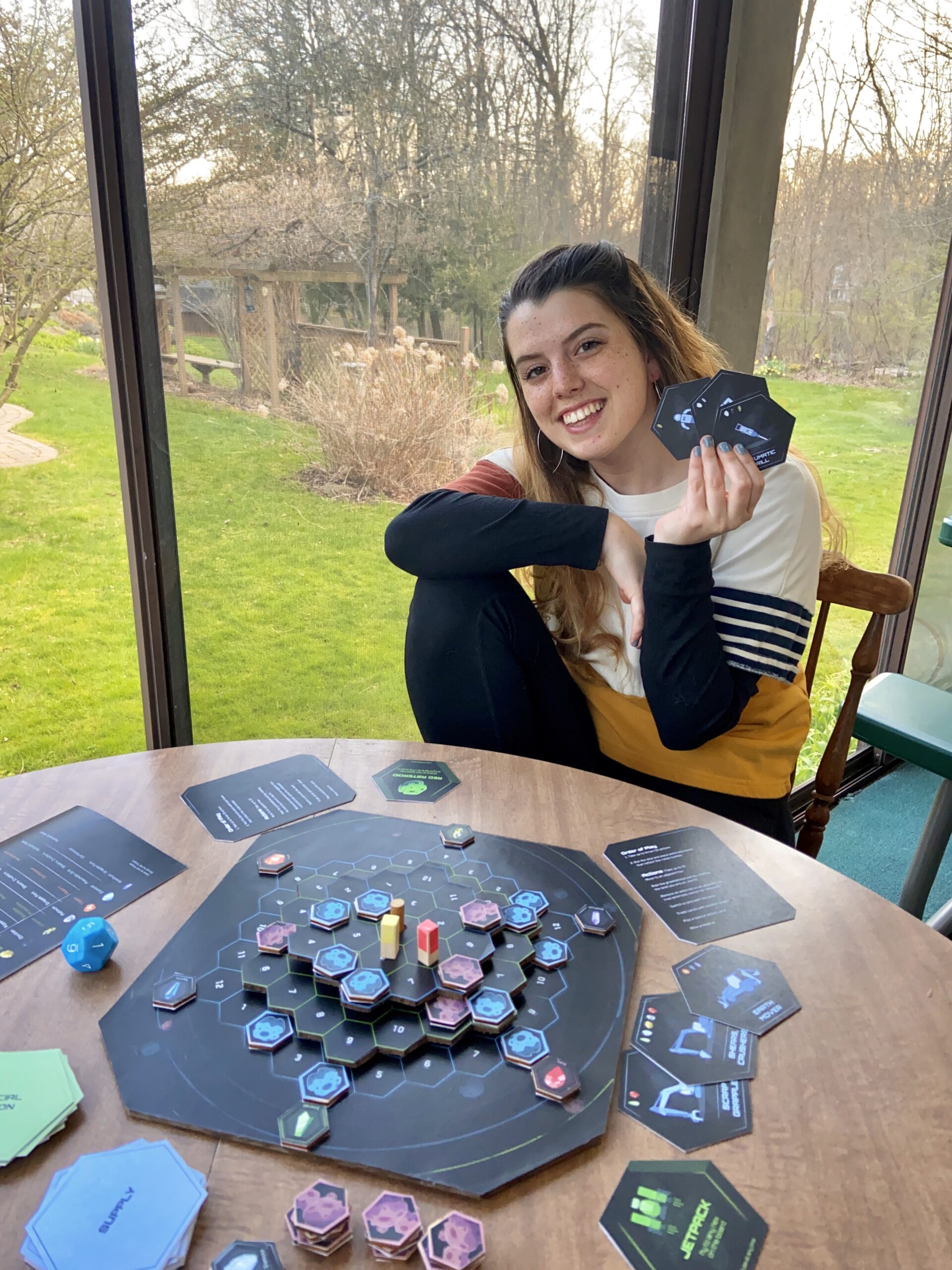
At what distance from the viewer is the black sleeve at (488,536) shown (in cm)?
129

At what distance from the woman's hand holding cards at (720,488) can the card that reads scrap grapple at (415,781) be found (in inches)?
18.3

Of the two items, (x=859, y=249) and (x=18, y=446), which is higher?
(x=859, y=249)

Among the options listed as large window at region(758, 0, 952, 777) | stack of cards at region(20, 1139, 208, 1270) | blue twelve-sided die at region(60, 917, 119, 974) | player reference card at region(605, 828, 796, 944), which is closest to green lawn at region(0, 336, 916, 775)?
large window at region(758, 0, 952, 777)

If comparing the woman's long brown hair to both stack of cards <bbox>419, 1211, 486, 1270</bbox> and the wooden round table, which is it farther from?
stack of cards <bbox>419, 1211, 486, 1270</bbox>

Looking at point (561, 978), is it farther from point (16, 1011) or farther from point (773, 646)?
point (773, 646)

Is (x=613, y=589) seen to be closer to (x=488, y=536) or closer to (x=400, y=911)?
(x=488, y=536)

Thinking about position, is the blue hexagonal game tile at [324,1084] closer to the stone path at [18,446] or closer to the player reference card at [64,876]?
the player reference card at [64,876]

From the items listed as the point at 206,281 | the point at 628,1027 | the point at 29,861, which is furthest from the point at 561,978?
the point at 206,281

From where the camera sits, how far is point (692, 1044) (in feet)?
2.24

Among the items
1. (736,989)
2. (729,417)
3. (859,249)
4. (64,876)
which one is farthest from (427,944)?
(859,249)

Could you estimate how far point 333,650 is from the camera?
2.10 metres

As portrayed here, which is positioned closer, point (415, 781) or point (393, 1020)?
point (393, 1020)

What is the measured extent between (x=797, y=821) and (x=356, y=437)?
156 cm

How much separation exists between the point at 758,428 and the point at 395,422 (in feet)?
3.00
